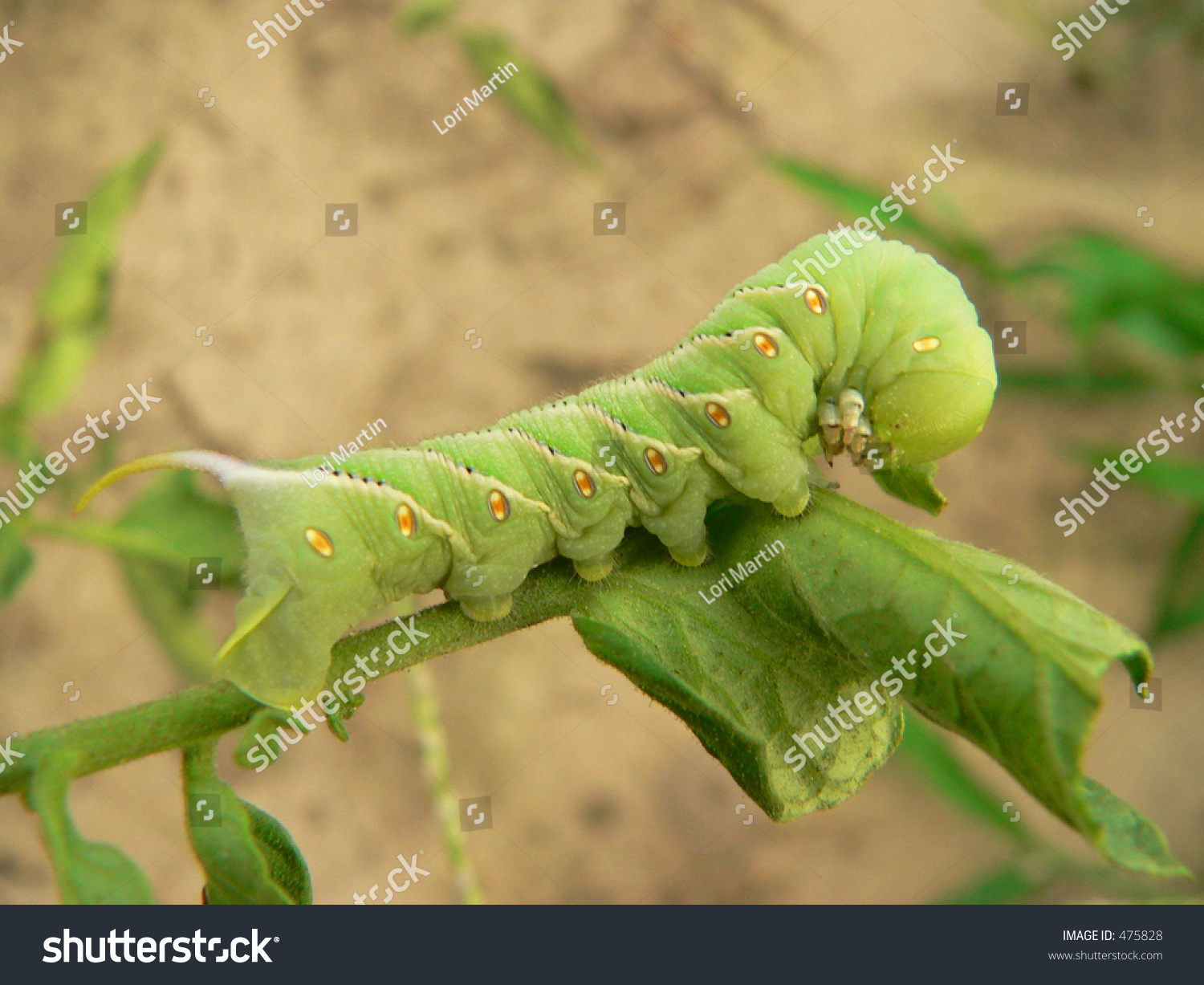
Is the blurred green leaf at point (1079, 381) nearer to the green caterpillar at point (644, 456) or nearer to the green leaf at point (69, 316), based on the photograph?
the green caterpillar at point (644, 456)

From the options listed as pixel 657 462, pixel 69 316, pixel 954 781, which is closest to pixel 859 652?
pixel 657 462

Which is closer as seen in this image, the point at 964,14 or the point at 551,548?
the point at 551,548

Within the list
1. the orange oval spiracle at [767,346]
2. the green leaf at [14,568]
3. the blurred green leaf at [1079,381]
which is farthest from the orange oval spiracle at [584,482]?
the blurred green leaf at [1079,381]

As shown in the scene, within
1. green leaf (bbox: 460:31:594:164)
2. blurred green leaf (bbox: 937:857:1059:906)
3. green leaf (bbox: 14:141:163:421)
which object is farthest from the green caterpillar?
green leaf (bbox: 460:31:594:164)

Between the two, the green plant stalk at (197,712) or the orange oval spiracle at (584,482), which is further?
the orange oval spiracle at (584,482)

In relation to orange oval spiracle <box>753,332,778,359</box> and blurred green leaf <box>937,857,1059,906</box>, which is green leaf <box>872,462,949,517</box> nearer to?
orange oval spiracle <box>753,332,778,359</box>
